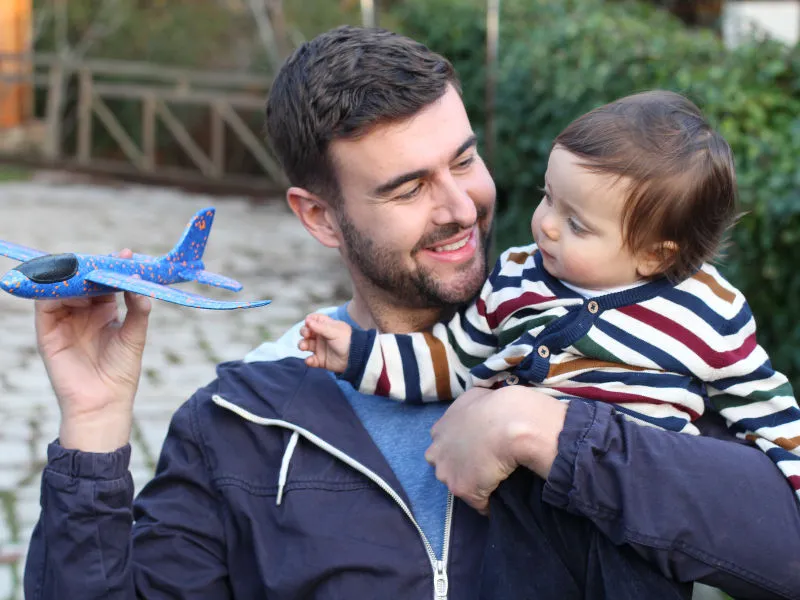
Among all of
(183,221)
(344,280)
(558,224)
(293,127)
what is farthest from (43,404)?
(183,221)

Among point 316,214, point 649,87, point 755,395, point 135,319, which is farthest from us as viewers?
point 649,87

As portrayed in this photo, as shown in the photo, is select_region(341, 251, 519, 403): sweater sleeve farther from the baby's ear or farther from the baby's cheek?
the baby's ear

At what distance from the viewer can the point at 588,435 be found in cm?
187

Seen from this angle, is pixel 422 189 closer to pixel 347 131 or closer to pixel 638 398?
pixel 347 131

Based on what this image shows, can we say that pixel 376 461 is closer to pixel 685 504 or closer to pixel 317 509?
pixel 317 509

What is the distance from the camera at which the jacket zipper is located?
214cm

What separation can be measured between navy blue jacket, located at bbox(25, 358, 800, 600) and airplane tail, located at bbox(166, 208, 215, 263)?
0.27 meters

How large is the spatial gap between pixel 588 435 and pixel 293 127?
3.53ft

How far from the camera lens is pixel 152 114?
1535 cm

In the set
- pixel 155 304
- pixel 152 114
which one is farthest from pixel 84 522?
pixel 152 114

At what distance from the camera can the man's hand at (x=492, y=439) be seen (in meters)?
1.89

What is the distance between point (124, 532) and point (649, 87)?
408 cm

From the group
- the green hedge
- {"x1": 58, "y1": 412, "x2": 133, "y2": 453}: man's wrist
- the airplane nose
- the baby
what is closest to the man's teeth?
the baby

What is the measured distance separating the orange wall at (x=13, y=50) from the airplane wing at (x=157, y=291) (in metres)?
15.8
